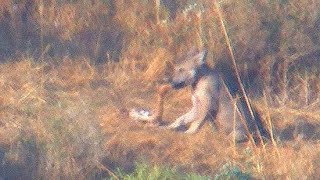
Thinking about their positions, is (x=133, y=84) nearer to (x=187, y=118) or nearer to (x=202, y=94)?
(x=187, y=118)

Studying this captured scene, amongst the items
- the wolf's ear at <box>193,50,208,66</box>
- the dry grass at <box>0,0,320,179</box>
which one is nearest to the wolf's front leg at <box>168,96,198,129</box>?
the dry grass at <box>0,0,320,179</box>

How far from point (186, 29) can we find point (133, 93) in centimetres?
89

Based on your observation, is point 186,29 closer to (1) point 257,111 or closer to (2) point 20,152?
(1) point 257,111

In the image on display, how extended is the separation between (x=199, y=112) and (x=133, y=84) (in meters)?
→ 1.08

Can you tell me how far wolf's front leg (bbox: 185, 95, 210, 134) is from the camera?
721 cm

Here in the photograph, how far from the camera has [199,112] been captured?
727 centimetres

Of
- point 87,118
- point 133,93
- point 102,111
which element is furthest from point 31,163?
point 133,93

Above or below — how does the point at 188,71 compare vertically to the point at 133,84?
above

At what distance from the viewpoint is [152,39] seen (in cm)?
856

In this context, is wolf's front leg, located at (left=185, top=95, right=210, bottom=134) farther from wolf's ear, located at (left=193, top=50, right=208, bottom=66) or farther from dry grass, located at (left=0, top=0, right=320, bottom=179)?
wolf's ear, located at (left=193, top=50, right=208, bottom=66)

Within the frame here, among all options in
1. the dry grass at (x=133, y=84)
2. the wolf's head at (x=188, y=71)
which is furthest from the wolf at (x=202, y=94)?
the dry grass at (x=133, y=84)

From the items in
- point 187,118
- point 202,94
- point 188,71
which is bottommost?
point 187,118

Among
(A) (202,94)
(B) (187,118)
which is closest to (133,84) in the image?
(B) (187,118)

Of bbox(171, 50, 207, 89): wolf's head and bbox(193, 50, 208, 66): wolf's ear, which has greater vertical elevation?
bbox(193, 50, 208, 66): wolf's ear
